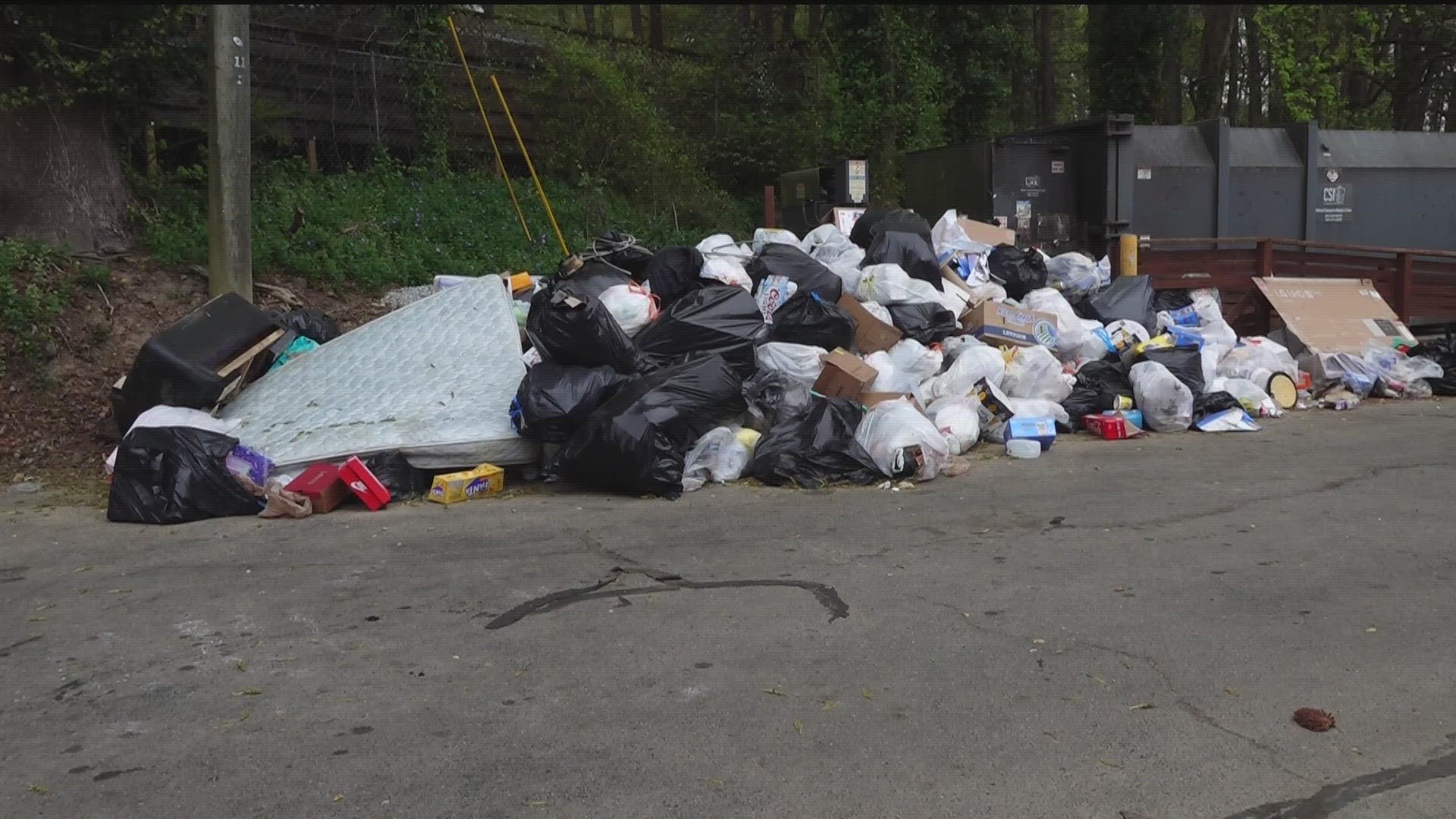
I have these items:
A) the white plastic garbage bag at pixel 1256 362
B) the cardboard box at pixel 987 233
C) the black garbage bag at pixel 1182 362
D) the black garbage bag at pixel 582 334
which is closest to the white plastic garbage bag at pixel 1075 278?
the cardboard box at pixel 987 233

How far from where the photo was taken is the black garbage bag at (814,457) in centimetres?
631

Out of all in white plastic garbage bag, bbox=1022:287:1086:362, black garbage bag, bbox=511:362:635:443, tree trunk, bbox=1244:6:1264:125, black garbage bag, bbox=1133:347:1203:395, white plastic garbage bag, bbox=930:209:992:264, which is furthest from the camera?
tree trunk, bbox=1244:6:1264:125

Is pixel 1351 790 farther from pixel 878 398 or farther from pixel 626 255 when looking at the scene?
pixel 626 255

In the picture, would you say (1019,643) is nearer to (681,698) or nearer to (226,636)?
(681,698)

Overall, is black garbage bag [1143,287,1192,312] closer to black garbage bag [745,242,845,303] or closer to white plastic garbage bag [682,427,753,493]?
black garbage bag [745,242,845,303]

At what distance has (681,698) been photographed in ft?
11.0

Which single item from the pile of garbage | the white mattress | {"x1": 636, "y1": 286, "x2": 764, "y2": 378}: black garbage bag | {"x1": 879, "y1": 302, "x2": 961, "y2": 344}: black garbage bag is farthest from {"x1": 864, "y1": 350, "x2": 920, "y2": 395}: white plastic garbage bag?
the white mattress

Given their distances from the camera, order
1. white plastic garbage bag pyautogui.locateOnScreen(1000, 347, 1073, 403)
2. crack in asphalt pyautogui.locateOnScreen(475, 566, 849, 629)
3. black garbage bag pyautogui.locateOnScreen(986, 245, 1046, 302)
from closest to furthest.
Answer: crack in asphalt pyautogui.locateOnScreen(475, 566, 849, 629)
white plastic garbage bag pyautogui.locateOnScreen(1000, 347, 1073, 403)
black garbage bag pyautogui.locateOnScreen(986, 245, 1046, 302)

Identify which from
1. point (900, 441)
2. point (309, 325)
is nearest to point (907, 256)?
point (900, 441)

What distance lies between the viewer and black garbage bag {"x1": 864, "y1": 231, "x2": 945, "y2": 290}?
8.52 m

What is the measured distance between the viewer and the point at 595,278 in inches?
301

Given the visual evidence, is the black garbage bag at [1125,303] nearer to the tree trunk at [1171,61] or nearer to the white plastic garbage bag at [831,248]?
the white plastic garbage bag at [831,248]

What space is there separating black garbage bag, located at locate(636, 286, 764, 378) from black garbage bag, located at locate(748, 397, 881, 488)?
24.4 inches

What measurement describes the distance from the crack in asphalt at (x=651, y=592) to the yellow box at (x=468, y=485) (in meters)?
1.65
